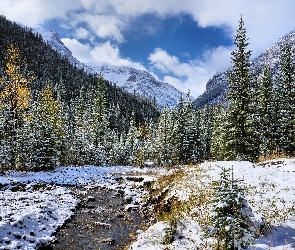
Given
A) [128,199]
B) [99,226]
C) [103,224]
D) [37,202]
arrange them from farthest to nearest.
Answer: [128,199]
[37,202]
[103,224]
[99,226]

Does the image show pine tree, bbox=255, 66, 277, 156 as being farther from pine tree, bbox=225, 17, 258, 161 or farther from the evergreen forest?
pine tree, bbox=225, 17, 258, 161

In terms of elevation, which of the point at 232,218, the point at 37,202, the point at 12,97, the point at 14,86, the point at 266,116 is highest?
the point at 14,86

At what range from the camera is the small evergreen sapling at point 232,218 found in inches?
275

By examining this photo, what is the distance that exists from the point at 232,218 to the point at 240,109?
22910 millimetres

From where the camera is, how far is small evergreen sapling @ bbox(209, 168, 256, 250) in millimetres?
6973

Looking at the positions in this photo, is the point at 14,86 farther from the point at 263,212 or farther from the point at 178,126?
the point at 178,126

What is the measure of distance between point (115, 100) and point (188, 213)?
180680mm

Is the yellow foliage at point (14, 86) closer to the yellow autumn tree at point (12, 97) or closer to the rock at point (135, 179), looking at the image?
the yellow autumn tree at point (12, 97)

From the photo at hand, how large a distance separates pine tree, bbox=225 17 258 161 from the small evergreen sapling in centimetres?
2063

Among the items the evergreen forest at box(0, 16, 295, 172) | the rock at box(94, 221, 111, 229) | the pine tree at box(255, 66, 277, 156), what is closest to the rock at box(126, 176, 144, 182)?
the evergreen forest at box(0, 16, 295, 172)

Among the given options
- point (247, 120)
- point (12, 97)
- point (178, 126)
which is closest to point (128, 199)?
point (247, 120)

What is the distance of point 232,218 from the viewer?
714 centimetres

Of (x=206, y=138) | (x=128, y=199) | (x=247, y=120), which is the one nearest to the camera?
(x=128, y=199)

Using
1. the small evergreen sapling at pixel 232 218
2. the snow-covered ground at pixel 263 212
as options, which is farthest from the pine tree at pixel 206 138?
the small evergreen sapling at pixel 232 218
